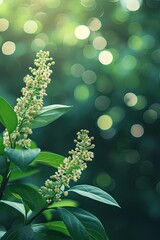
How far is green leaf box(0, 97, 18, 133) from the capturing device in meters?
0.78

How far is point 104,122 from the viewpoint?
9.05ft

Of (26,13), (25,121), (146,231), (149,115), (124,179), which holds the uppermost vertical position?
(26,13)

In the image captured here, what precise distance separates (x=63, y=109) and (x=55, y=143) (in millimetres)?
1816

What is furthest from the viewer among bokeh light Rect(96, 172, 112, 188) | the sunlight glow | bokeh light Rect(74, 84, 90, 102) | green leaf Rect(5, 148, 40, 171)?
the sunlight glow

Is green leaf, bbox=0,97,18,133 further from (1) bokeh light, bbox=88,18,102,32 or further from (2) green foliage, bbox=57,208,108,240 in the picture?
(1) bokeh light, bbox=88,18,102,32

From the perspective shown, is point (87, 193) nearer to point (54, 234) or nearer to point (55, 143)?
point (54, 234)

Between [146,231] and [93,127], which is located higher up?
[93,127]

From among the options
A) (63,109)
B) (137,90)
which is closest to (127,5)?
(137,90)

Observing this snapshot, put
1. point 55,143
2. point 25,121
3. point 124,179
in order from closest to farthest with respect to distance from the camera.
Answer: point 25,121 < point 55,143 < point 124,179

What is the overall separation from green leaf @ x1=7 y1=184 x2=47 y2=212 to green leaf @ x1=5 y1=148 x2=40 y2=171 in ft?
0.31

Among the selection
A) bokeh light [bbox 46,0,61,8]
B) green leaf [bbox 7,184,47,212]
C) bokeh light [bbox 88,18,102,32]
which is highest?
bokeh light [bbox 46,0,61,8]

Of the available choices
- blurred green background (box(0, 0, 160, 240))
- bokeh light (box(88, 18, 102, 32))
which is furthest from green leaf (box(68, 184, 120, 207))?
bokeh light (box(88, 18, 102, 32))

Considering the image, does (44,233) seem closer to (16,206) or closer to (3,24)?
(16,206)

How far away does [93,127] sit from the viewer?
2.71 metres
